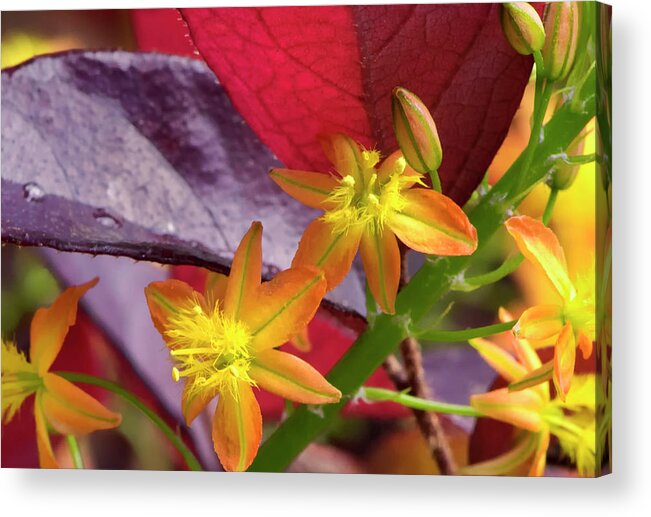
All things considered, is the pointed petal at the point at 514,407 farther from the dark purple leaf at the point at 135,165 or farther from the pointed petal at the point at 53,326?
the pointed petal at the point at 53,326

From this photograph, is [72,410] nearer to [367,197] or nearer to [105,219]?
[105,219]

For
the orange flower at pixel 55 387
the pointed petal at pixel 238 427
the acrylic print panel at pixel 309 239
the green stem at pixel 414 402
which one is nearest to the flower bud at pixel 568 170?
the acrylic print panel at pixel 309 239

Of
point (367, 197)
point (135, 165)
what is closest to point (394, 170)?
point (367, 197)

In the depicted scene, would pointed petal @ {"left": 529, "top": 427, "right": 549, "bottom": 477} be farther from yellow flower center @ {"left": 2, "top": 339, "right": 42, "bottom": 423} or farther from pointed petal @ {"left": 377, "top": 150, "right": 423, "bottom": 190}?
yellow flower center @ {"left": 2, "top": 339, "right": 42, "bottom": 423}

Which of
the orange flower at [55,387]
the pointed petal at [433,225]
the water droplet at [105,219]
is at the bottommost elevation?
the orange flower at [55,387]

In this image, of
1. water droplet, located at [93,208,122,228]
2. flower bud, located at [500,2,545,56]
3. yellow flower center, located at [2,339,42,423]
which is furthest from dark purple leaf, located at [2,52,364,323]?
flower bud, located at [500,2,545,56]

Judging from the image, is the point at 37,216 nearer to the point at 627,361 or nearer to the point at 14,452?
the point at 14,452

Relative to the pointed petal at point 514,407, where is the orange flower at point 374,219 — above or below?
above

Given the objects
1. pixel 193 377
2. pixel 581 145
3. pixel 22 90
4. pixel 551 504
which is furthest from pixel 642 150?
pixel 22 90

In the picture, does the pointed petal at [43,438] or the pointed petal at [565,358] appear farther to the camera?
the pointed petal at [43,438]
